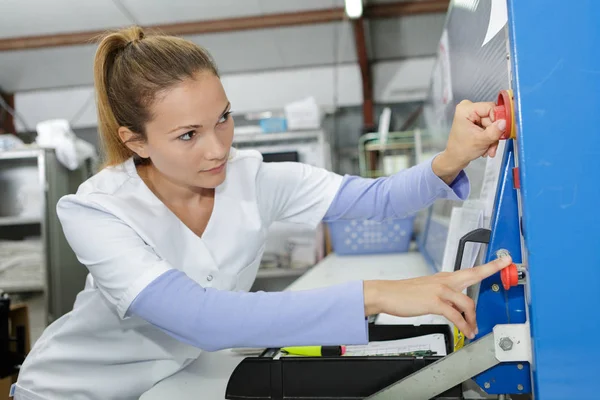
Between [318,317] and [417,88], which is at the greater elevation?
[417,88]

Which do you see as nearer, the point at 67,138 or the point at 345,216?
the point at 345,216

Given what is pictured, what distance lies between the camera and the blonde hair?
87cm

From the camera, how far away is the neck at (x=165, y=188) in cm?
102

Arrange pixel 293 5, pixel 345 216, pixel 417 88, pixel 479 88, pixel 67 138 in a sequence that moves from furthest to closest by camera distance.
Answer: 1. pixel 417 88
2. pixel 293 5
3. pixel 67 138
4. pixel 345 216
5. pixel 479 88

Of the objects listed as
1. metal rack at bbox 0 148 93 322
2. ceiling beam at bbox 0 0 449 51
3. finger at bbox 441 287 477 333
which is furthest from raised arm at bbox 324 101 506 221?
ceiling beam at bbox 0 0 449 51

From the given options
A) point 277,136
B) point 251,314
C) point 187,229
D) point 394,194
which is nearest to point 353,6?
point 277,136

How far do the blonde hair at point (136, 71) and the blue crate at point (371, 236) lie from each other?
149 centimetres

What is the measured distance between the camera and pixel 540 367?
1.86 feet

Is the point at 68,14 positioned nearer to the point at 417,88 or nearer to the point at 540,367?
the point at 540,367

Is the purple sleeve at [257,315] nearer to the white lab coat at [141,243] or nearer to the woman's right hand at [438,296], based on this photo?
the woman's right hand at [438,296]

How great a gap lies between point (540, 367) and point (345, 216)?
576 millimetres

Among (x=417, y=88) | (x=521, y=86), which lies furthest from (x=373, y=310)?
(x=417, y=88)

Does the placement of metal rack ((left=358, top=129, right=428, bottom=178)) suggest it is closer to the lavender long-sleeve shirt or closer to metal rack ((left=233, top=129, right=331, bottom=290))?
metal rack ((left=233, top=129, right=331, bottom=290))

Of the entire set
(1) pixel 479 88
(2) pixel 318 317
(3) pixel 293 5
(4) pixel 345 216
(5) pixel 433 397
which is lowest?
(5) pixel 433 397
